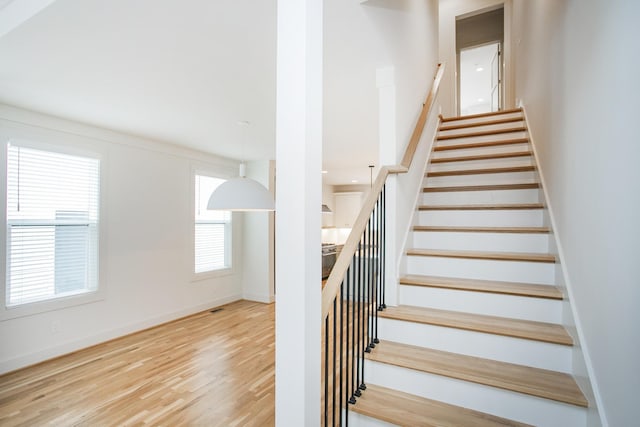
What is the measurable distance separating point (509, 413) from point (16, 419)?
3338 millimetres

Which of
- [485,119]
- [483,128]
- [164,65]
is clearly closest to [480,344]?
[164,65]

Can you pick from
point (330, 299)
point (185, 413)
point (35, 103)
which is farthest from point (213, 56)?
point (185, 413)

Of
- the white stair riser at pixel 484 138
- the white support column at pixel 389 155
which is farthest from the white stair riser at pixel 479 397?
the white stair riser at pixel 484 138

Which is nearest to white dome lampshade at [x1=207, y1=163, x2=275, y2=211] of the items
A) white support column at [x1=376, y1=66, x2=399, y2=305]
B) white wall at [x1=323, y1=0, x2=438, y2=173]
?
white wall at [x1=323, y1=0, x2=438, y2=173]

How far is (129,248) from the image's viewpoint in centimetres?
407

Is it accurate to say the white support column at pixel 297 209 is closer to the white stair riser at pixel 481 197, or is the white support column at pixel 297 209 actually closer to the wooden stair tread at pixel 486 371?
the wooden stair tread at pixel 486 371

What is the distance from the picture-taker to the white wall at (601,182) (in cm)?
101

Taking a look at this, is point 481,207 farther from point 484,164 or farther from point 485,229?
point 484,164

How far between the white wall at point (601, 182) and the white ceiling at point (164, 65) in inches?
43.3

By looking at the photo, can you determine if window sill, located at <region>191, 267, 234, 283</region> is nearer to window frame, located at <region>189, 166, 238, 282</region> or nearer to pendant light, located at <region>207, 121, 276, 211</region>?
window frame, located at <region>189, 166, 238, 282</region>

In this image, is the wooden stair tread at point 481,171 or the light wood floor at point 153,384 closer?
the light wood floor at point 153,384

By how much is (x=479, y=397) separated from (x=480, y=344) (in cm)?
29

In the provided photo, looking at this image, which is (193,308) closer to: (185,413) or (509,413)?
(185,413)

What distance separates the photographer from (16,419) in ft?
7.69
